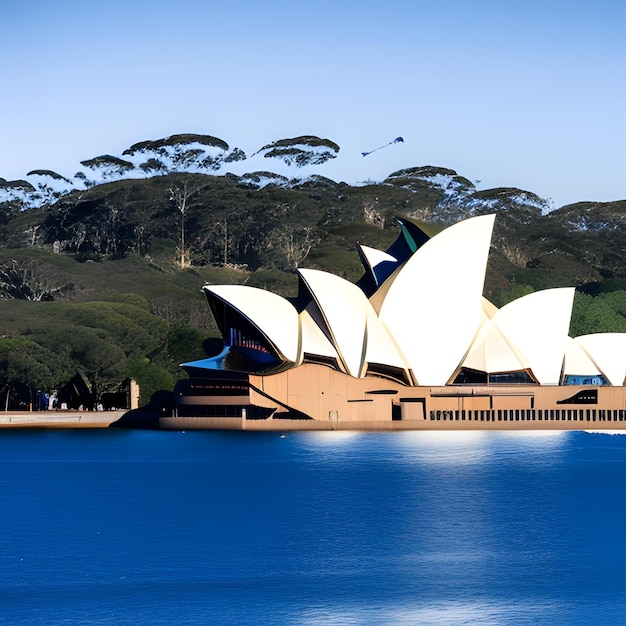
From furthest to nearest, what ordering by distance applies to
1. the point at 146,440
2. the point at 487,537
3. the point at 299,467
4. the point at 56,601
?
1. the point at 146,440
2. the point at 299,467
3. the point at 487,537
4. the point at 56,601

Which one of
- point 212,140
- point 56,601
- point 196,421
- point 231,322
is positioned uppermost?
point 212,140

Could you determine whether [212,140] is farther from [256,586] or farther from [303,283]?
[256,586]

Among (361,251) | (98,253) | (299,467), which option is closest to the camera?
(299,467)

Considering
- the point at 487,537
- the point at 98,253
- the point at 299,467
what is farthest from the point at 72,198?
the point at 487,537

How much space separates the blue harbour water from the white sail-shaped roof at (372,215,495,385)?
2056cm

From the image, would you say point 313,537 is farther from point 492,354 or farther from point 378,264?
point 378,264

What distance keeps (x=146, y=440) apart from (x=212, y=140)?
95.9 metres

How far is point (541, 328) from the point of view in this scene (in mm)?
97000

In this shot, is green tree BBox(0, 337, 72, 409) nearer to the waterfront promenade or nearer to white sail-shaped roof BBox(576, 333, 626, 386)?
the waterfront promenade

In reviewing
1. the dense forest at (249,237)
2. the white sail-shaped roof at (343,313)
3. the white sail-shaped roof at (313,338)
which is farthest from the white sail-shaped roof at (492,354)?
the dense forest at (249,237)

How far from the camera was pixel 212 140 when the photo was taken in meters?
178

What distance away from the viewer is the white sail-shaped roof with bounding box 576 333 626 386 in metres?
101

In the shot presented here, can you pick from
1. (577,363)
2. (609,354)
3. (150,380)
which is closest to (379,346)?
A: (577,363)

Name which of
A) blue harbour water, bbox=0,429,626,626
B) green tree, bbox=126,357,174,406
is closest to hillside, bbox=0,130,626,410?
green tree, bbox=126,357,174,406
